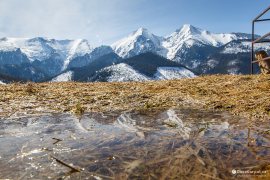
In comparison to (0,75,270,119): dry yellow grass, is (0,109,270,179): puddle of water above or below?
below

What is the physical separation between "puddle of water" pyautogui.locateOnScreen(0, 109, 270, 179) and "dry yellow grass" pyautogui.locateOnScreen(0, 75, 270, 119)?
1.46 m

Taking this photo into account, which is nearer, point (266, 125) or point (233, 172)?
point (233, 172)

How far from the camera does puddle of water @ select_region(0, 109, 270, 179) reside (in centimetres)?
579

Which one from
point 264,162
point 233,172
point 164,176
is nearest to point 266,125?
point 264,162

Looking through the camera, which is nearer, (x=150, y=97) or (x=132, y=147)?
(x=132, y=147)

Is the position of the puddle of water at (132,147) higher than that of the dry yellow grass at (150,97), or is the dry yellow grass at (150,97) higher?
the dry yellow grass at (150,97)

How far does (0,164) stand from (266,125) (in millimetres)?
6613

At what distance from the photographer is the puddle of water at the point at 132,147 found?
19.0ft

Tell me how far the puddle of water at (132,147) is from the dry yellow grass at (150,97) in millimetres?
1461

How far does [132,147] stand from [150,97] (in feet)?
22.6

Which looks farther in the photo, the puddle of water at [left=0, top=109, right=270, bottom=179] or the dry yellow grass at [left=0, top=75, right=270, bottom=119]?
the dry yellow grass at [left=0, top=75, right=270, bottom=119]

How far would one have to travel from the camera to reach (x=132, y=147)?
7191mm

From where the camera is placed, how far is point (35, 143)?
7.66m

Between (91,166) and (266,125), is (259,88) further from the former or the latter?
(91,166)
